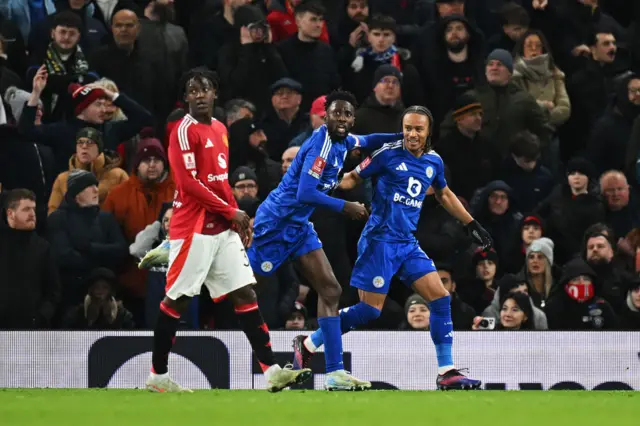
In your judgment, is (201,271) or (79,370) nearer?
(201,271)

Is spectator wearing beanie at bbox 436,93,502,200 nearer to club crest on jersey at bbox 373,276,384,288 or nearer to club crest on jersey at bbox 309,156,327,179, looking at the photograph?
club crest on jersey at bbox 373,276,384,288

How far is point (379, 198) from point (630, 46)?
23.6 ft

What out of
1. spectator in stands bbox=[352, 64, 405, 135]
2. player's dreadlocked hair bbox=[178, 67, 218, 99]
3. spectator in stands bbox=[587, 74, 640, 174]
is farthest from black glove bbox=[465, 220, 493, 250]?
spectator in stands bbox=[587, 74, 640, 174]

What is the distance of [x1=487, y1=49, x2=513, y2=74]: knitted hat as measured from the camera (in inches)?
561

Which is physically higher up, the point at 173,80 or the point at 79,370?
the point at 173,80

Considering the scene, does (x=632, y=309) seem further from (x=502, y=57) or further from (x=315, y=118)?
(x=315, y=118)

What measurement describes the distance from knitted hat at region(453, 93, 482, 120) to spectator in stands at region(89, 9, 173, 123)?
10.9 ft

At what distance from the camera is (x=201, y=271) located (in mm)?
8930

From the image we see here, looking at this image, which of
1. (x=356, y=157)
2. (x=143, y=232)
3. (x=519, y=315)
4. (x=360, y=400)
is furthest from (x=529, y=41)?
(x=360, y=400)

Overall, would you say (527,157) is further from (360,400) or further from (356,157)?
(360,400)

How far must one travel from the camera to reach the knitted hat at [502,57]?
46.8 feet

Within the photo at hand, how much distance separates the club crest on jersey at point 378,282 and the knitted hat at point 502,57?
5.03 metres

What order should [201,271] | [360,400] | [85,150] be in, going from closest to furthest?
[360,400], [201,271], [85,150]

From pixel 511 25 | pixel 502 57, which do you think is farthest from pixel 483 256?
pixel 511 25
